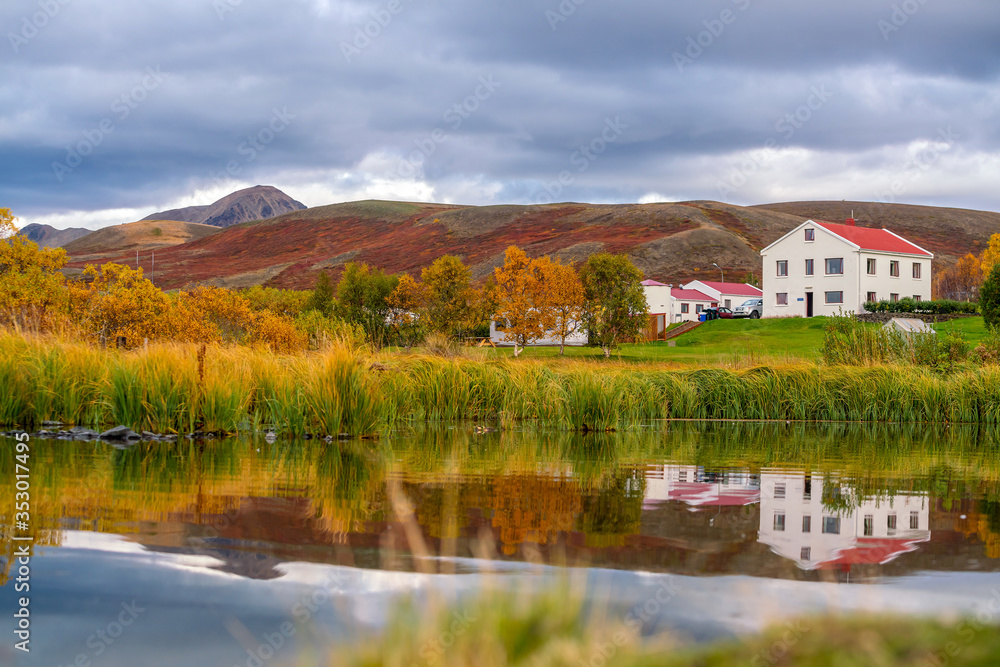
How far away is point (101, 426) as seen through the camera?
12.9m

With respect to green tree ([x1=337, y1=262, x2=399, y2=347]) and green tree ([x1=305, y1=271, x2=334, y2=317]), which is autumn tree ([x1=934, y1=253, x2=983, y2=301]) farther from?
green tree ([x1=305, y1=271, x2=334, y2=317])

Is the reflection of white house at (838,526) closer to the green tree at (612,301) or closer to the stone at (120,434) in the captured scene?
the stone at (120,434)

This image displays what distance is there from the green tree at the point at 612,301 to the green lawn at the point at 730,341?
1.00 metres

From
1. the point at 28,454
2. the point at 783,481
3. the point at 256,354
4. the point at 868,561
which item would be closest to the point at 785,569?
the point at 868,561

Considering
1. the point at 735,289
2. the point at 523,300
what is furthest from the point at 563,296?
the point at 735,289

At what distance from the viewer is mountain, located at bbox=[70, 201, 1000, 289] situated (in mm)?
109250

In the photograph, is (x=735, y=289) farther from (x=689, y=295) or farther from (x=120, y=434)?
(x=120, y=434)

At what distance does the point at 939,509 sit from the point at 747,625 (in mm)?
4311

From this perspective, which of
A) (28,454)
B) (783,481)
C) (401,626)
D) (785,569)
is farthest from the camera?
(28,454)

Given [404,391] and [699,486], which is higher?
[404,391]

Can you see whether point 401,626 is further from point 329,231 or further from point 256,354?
point 329,231

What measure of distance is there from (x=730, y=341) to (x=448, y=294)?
54.7 ft

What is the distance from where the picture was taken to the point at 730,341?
167ft

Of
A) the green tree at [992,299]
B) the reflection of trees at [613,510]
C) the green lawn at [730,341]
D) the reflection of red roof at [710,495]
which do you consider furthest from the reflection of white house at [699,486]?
the green tree at [992,299]
